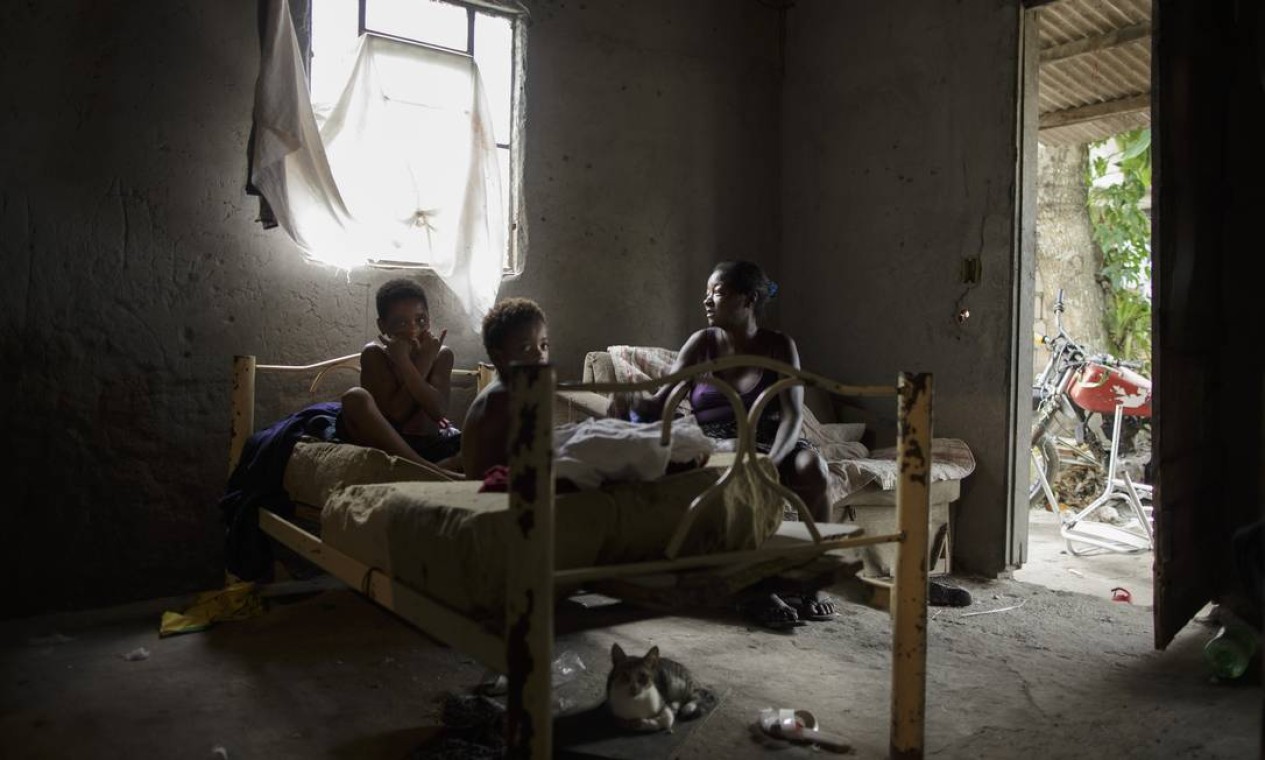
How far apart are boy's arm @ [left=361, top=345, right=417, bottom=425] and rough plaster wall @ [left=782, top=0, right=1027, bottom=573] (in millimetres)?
2810

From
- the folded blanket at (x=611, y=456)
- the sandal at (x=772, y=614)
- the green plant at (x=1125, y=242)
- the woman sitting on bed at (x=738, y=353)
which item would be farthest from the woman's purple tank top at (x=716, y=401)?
the green plant at (x=1125, y=242)

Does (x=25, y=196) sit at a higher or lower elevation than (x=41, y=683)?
higher

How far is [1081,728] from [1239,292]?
7.20ft

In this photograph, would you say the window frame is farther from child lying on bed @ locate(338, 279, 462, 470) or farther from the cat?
the cat

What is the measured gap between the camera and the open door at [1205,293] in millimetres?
3250

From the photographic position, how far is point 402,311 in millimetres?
3703

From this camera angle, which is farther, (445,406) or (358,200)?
(358,200)

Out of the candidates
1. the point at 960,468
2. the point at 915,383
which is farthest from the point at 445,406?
the point at 960,468

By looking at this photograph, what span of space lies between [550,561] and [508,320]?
3.77ft

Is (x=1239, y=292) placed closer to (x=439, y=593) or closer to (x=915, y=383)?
(x=915, y=383)

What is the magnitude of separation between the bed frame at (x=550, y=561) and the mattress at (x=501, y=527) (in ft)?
0.14

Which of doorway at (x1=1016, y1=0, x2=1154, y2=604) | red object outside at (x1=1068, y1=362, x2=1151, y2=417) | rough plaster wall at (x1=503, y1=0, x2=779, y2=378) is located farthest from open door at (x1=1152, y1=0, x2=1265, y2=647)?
rough plaster wall at (x1=503, y1=0, x2=779, y2=378)

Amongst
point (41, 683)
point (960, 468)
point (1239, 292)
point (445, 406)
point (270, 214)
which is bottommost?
point (41, 683)

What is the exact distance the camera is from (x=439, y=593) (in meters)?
1.85
